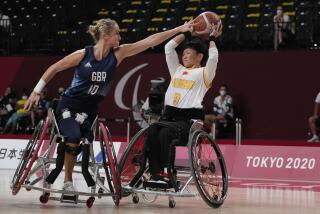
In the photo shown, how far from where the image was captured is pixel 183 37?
322 inches

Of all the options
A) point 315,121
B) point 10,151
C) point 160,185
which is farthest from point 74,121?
point 315,121

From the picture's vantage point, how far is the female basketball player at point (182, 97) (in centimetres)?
751

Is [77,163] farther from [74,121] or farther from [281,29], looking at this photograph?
[281,29]

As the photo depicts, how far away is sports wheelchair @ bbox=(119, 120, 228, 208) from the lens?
716 centimetres

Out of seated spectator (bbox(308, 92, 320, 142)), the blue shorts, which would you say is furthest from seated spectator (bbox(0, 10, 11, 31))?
the blue shorts

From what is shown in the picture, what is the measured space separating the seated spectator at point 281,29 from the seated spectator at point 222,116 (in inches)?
68.9

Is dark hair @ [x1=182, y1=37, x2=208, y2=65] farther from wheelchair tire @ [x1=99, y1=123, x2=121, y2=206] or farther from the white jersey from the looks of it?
wheelchair tire @ [x1=99, y1=123, x2=121, y2=206]

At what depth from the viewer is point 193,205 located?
7.84 meters

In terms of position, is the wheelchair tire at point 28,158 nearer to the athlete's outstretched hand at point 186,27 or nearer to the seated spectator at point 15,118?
the athlete's outstretched hand at point 186,27

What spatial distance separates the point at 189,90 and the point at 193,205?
1.24 m

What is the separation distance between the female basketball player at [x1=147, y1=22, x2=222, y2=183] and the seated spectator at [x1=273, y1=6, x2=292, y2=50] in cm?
998

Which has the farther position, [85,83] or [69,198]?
[85,83]

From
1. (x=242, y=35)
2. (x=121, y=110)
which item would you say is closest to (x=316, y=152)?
(x=242, y=35)

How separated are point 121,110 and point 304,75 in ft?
16.8
